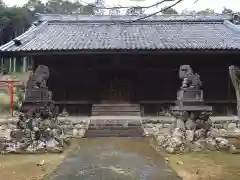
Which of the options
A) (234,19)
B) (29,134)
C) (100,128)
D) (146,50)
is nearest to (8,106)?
(100,128)

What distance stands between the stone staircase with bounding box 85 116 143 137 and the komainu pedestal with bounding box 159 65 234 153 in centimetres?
328

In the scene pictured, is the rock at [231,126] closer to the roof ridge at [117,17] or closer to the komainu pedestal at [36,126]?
the roof ridge at [117,17]

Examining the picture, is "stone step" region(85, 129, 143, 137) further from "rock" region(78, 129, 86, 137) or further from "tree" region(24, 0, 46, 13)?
"tree" region(24, 0, 46, 13)

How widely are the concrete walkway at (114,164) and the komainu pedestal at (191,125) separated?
0.77 metres

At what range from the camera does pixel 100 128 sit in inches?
599

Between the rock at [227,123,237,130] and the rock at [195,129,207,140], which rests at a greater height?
the rock at [195,129,207,140]

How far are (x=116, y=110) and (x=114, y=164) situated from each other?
27.0 feet

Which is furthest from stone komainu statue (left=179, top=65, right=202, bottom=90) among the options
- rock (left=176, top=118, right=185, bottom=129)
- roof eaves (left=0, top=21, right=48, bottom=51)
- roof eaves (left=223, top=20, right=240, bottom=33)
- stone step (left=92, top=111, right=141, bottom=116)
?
roof eaves (left=223, top=20, right=240, bottom=33)

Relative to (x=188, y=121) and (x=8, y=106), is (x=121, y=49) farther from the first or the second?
(x=8, y=106)

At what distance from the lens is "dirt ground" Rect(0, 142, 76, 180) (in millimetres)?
7816

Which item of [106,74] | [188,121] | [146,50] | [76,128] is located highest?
[146,50]

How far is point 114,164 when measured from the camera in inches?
341

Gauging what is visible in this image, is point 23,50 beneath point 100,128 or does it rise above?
above

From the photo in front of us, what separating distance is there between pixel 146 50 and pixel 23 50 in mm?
5149
